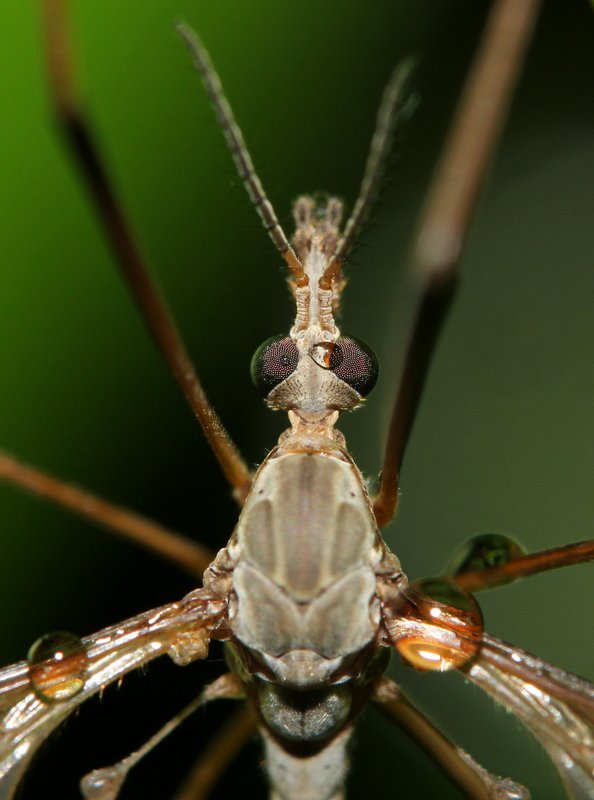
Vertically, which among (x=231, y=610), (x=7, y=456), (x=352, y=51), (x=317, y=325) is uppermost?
(x=352, y=51)

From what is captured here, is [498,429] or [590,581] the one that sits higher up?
[498,429]

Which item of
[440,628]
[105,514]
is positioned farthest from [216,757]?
[440,628]

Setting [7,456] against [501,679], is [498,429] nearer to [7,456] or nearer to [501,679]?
[501,679]

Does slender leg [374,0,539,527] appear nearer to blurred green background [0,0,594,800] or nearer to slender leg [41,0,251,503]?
slender leg [41,0,251,503]

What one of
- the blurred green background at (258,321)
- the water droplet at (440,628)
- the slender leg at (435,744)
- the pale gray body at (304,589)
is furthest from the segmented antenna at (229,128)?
the slender leg at (435,744)

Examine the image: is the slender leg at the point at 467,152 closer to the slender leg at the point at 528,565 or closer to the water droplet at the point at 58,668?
the slender leg at the point at 528,565

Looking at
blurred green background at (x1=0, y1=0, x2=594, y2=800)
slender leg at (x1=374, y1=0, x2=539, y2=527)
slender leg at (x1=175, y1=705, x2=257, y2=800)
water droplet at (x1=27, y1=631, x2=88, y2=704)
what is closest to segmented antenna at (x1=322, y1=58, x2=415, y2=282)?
blurred green background at (x1=0, y1=0, x2=594, y2=800)

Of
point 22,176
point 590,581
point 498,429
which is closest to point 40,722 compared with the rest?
point 22,176
